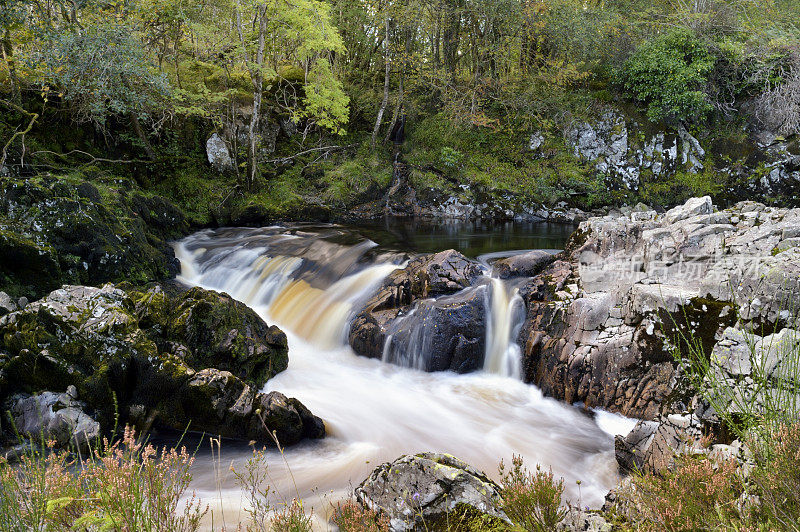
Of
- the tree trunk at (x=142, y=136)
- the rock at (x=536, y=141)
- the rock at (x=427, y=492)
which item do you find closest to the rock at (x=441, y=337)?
the rock at (x=427, y=492)

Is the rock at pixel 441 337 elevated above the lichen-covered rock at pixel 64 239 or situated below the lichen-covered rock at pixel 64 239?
below

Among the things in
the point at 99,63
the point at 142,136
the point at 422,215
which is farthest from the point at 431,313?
the point at 142,136

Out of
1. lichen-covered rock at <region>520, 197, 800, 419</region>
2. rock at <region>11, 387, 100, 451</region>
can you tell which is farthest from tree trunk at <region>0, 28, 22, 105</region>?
lichen-covered rock at <region>520, 197, 800, 419</region>

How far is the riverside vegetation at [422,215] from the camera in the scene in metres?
2.77

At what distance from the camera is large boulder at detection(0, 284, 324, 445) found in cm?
453

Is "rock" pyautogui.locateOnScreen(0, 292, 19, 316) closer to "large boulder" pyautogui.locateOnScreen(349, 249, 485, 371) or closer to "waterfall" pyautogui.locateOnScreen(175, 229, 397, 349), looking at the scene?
"waterfall" pyautogui.locateOnScreen(175, 229, 397, 349)

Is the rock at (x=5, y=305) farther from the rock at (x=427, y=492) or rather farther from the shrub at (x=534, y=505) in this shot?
the shrub at (x=534, y=505)

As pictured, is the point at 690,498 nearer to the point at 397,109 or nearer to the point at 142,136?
the point at 142,136

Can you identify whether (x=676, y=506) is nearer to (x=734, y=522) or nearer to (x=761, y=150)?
(x=734, y=522)

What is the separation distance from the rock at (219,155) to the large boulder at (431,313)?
878 cm

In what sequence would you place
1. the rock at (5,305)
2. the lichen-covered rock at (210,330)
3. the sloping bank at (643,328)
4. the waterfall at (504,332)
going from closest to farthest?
1. the sloping bank at (643,328)
2. the rock at (5,305)
3. the lichen-covered rock at (210,330)
4. the waterfall at (504,332)

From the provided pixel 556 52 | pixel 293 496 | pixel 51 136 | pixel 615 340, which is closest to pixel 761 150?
pixel 556 52

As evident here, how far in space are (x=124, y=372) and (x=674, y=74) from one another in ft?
58.1

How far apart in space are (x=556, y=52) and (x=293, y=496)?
17488 millimetres
